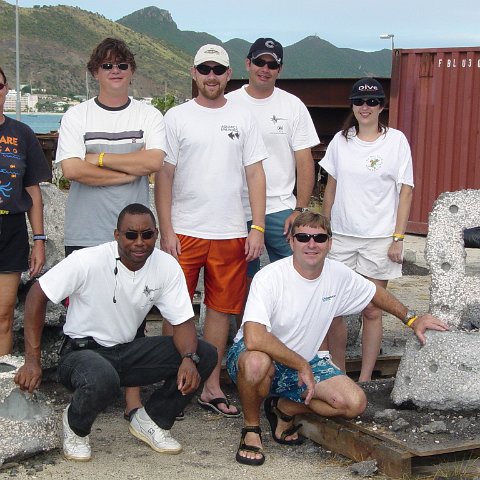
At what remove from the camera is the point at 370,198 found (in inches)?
211

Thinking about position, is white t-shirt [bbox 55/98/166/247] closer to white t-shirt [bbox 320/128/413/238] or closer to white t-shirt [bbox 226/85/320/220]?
white t-shirt [bbox 226/85/320/220]

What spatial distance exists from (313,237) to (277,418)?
103 centimetres

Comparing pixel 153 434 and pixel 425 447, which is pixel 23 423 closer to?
pixel 153 434

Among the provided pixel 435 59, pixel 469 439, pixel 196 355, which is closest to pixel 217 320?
pixel 196 355

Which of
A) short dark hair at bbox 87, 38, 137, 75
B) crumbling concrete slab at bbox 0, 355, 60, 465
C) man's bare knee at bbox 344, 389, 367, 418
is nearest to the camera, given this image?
crumbling concrete slab at bbox 0, 355, 60, 465

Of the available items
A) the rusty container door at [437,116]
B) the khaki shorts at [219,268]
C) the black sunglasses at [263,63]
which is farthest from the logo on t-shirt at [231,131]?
the rusty container door at [437,116]

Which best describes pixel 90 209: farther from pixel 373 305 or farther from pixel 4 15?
pixel 4 15

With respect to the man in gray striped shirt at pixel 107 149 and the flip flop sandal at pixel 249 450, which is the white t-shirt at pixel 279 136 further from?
the flip flop sandal at pixel 249 450

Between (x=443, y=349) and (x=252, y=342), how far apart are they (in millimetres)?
1092

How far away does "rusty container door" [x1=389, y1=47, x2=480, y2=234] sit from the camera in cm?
1275

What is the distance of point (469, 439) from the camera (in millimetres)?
4484

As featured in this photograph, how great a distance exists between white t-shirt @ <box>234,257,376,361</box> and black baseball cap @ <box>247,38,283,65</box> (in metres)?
1.33

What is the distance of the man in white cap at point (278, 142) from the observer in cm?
541

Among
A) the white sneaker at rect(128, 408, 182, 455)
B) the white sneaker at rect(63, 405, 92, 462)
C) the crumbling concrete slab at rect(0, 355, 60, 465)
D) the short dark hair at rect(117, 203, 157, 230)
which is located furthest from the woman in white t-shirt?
the crumbling concrete slab at rect(0, 355, 60, 465)
